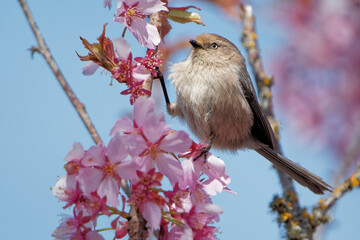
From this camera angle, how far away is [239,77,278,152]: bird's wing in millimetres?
3076

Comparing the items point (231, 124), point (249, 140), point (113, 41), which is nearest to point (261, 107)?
point (249, 140)

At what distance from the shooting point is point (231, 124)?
2.89 metres

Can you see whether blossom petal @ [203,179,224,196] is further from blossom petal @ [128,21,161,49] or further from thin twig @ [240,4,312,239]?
thin twig @ [240,4,312,239]

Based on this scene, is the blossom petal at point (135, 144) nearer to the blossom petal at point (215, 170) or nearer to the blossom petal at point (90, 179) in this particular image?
the blossom petal at point (90, 179)

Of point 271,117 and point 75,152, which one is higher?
point 271,117

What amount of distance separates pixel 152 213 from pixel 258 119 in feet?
6.48

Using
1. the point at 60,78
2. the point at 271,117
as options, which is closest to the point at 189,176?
the point at 60,78

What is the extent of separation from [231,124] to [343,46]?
247 centimetres

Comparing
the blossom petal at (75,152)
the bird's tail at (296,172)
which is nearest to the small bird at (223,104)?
the bird's tail at (296,172)

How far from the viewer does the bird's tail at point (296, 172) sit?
9.51 ft

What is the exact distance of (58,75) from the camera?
1.98m

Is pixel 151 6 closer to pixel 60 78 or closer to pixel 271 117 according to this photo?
pixel 60 78

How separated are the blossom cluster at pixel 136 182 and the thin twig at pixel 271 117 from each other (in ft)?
4.77

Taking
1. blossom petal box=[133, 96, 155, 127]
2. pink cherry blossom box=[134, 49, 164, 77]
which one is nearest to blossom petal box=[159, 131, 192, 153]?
blossom petal box=[133, 96, 155, 127]
